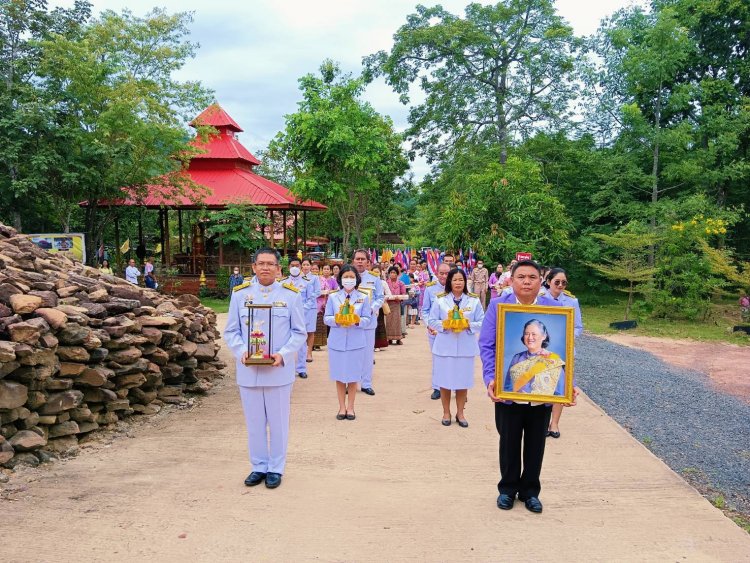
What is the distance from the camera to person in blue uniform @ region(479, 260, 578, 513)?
4.13 metres

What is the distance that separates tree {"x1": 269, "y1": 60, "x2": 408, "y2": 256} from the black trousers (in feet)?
64.4

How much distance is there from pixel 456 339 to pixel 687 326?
1446cm

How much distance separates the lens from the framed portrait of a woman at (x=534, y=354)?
3902mm

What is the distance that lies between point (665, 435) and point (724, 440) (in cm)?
69

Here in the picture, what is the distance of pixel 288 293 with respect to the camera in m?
4.93

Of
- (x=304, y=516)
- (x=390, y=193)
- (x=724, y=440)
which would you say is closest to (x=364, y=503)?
(x=304, y=516)

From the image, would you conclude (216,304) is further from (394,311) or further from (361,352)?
(361,352)

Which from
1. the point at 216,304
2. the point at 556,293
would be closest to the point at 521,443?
the point at 556,293

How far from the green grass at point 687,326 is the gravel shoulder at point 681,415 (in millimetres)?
4204

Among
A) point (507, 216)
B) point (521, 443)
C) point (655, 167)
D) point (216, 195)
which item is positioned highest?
point (655, 167)

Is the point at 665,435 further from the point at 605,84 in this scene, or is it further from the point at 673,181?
the point at 605,84

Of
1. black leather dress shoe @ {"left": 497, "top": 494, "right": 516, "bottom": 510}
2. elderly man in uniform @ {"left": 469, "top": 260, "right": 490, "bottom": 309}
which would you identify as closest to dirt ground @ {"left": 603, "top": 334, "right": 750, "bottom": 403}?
elderly man in uniform @ {"left": 469, "top": 260, "right": 490, "bottom": 309}

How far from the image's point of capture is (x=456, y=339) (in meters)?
6.44

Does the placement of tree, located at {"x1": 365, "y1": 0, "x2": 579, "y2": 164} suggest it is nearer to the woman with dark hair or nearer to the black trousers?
the woman with dark hair
